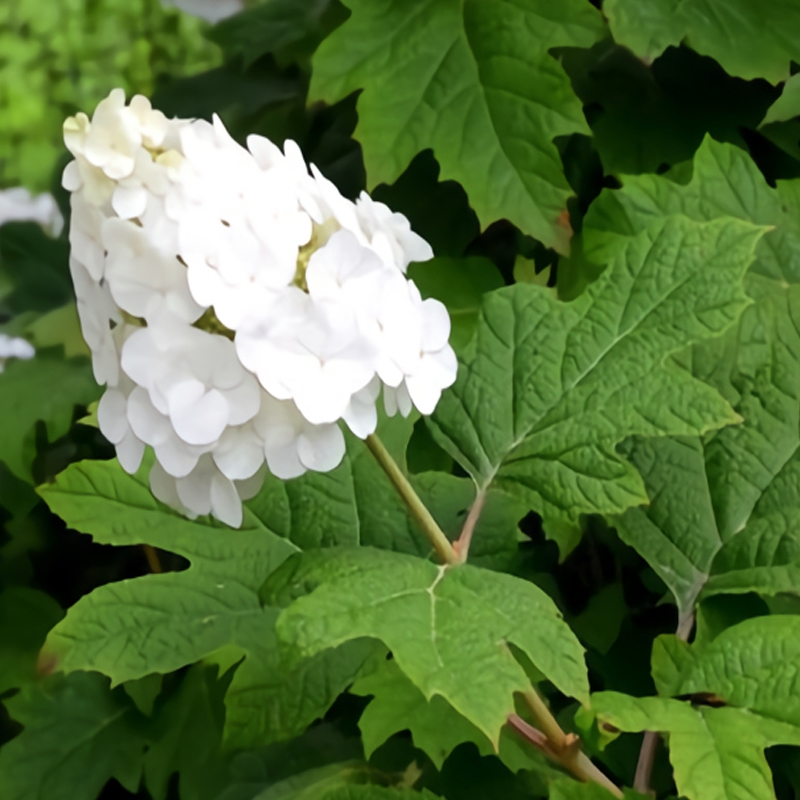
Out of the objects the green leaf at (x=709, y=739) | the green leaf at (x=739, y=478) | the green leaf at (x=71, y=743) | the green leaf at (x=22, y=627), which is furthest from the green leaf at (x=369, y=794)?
the green leaf at (x=22, y=627)

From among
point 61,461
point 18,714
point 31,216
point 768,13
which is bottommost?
point 18,714

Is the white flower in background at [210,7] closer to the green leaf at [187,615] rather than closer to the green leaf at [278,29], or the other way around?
the green leaf at [278,29]

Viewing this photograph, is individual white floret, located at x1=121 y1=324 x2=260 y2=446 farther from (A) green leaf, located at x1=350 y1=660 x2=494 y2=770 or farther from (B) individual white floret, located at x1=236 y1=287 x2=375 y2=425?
(A) green leaf, located at x1=350 y1=660 x2=494 y2=770

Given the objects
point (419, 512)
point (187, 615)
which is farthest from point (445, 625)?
point (187, 615)

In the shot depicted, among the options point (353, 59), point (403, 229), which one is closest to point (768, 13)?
point (353, 59)

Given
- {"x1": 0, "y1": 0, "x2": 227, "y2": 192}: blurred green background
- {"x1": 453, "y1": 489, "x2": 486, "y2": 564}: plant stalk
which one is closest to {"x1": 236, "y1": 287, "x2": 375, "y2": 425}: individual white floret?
{"x1": 453, "y1": 489, "x2": 486, "y2": 564}: plant stalk

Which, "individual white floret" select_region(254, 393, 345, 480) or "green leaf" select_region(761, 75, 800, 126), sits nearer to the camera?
"individual white floret" select_region(254, 393, 345, 480)

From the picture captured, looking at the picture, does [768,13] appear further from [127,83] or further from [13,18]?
[13,18]
